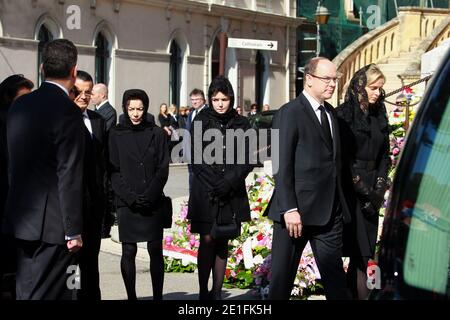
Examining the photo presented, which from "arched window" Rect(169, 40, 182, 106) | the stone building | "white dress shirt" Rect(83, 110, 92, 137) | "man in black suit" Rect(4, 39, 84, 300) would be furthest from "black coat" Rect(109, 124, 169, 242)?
"arched window" Rect(169, 40, 182, 106)

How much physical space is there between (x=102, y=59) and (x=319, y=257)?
88.8 feet

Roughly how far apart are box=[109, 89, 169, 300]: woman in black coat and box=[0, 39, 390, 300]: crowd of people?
0.01 m

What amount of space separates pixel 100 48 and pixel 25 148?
28.0m

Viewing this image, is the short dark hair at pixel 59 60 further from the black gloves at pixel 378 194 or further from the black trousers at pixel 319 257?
the black gloves at pixel 378 194

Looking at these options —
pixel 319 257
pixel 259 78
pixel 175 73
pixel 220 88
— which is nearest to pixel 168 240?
pixel 220 88

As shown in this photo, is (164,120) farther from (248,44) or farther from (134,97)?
(134,97)

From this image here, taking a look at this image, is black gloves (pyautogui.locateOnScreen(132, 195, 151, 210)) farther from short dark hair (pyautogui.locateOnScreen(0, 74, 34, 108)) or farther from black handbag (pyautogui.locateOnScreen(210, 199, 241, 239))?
short dark hair (pyautogui.locateOnScreen(0, 74, 34, 108))

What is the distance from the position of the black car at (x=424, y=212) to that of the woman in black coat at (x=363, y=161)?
439 cm

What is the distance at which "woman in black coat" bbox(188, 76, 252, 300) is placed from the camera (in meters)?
9.24

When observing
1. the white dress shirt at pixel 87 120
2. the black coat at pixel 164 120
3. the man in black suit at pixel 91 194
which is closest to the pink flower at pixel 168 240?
the man in black suit at pixel 91 194

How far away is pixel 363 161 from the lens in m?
8.34

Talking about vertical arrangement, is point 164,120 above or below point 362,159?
above

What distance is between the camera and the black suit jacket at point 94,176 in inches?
A: 303
